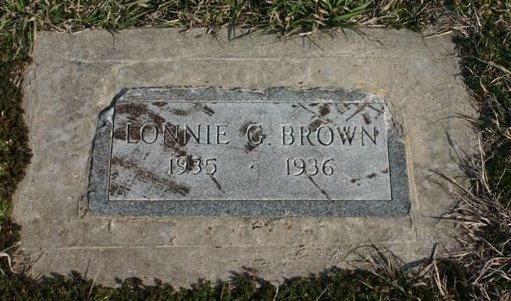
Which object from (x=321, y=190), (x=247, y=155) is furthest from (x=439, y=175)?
(x=247, y=155)

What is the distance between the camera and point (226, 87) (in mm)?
4047

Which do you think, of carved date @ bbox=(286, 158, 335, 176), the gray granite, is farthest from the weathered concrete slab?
carved date @ bbox=(286, 158, 335, 176)

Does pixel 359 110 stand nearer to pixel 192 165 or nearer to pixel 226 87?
pixel 226 87

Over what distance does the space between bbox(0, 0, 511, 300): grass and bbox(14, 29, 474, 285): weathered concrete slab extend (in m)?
0.09

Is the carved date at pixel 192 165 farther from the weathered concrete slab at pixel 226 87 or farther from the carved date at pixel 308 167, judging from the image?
the carved date at pixel 308 167

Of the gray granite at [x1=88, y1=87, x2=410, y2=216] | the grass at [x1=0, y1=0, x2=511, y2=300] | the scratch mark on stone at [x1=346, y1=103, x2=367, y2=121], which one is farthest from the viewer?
the scratch mark on stone at [x1=346, y1=103, x2=367, y2=121]

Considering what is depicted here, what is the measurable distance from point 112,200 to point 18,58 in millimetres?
1331

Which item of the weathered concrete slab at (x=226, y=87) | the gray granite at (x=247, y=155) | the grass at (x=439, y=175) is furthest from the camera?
the gray granite at (x=247, y=155)

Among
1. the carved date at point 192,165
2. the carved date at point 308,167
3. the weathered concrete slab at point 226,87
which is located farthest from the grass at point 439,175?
the carved date at point 192,165

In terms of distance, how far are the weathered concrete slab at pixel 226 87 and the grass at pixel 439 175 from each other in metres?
0.09

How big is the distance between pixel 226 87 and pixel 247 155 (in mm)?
545

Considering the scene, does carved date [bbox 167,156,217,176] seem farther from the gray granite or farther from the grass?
the grass

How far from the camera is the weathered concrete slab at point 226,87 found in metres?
3.59

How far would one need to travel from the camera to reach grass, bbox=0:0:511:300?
3.46m
